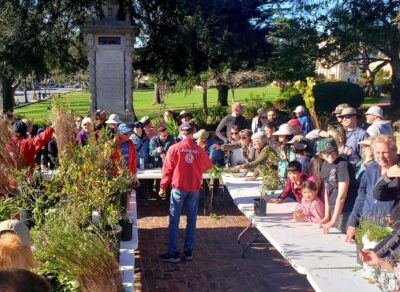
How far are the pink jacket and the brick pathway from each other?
2.65 feet

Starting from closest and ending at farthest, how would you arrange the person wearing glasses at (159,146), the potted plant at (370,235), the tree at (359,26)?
the potted plant at (370,235) < the person wearing glasses at (159,146) < the tree at (359,26)

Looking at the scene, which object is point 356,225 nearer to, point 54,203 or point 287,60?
point 54,203

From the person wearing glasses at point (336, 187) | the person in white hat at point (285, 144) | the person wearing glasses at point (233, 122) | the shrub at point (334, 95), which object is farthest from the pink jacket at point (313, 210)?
the shrub at point (334, 95)

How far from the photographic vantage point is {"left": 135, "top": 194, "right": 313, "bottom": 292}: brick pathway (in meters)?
5.72

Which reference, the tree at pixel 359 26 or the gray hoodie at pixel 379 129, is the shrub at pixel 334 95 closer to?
the tree at pixel 359 26

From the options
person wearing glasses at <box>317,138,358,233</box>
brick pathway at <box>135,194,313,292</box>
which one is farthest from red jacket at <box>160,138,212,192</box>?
person wearing glasses at <box>317,138,358,233</box>

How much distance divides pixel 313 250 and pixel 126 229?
1.84m

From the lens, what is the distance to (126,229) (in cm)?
521

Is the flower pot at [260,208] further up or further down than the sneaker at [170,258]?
Answer: further up

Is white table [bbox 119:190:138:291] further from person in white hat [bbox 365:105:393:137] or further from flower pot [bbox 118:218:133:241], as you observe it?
person in white hat [bbox 365:105:393:137]

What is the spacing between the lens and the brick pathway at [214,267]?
572 centimetres

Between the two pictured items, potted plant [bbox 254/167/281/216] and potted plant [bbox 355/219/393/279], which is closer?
potted plant [bbox 355/219/393/279]

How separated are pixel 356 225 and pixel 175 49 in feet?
48.6

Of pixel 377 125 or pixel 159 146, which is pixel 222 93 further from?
pixel 377 125
